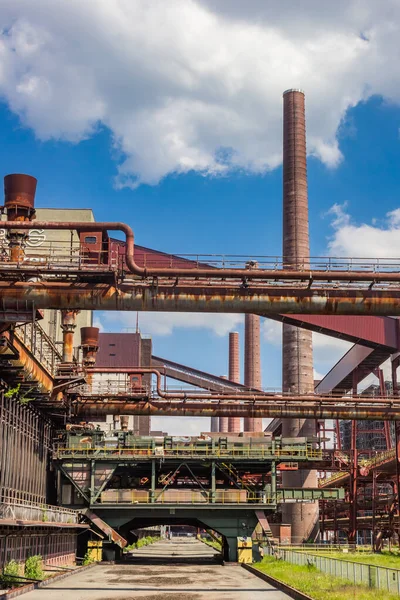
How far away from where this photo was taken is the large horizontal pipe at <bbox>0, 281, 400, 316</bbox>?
21.2 metres

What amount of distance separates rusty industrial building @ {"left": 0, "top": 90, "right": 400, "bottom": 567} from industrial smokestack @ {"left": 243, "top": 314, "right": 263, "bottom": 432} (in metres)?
9.65

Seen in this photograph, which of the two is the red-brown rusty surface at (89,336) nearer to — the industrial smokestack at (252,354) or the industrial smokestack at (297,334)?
the industrial smokestack at (297,334)

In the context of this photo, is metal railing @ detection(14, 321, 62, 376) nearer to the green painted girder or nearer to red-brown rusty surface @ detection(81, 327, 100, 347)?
red-brown rusty surface @ detection(81, 327, 100, 347)

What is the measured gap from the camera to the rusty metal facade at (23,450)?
27.6 metres

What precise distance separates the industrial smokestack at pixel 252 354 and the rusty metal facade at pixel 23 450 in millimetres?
38992

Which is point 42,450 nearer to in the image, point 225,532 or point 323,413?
point 225,532

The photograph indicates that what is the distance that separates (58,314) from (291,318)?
742 inches

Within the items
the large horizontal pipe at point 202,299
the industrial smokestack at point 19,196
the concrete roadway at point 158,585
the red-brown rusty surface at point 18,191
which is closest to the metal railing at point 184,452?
the concrete roadway at point 158,585

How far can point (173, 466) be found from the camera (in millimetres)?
37656

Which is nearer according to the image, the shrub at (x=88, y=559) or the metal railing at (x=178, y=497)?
the shrub at (x=88, y=559)

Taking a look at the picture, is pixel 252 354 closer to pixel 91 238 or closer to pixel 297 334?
pixel 297 334

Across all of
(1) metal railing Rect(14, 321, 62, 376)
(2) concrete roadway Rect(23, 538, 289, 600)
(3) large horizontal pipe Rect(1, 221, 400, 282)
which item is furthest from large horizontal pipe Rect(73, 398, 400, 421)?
(3) large horizontal pipe Rect(1, 221, 400, 282)

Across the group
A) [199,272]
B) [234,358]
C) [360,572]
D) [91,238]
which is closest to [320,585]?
[360,572]

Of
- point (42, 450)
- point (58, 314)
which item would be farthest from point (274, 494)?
point (58, 314)
